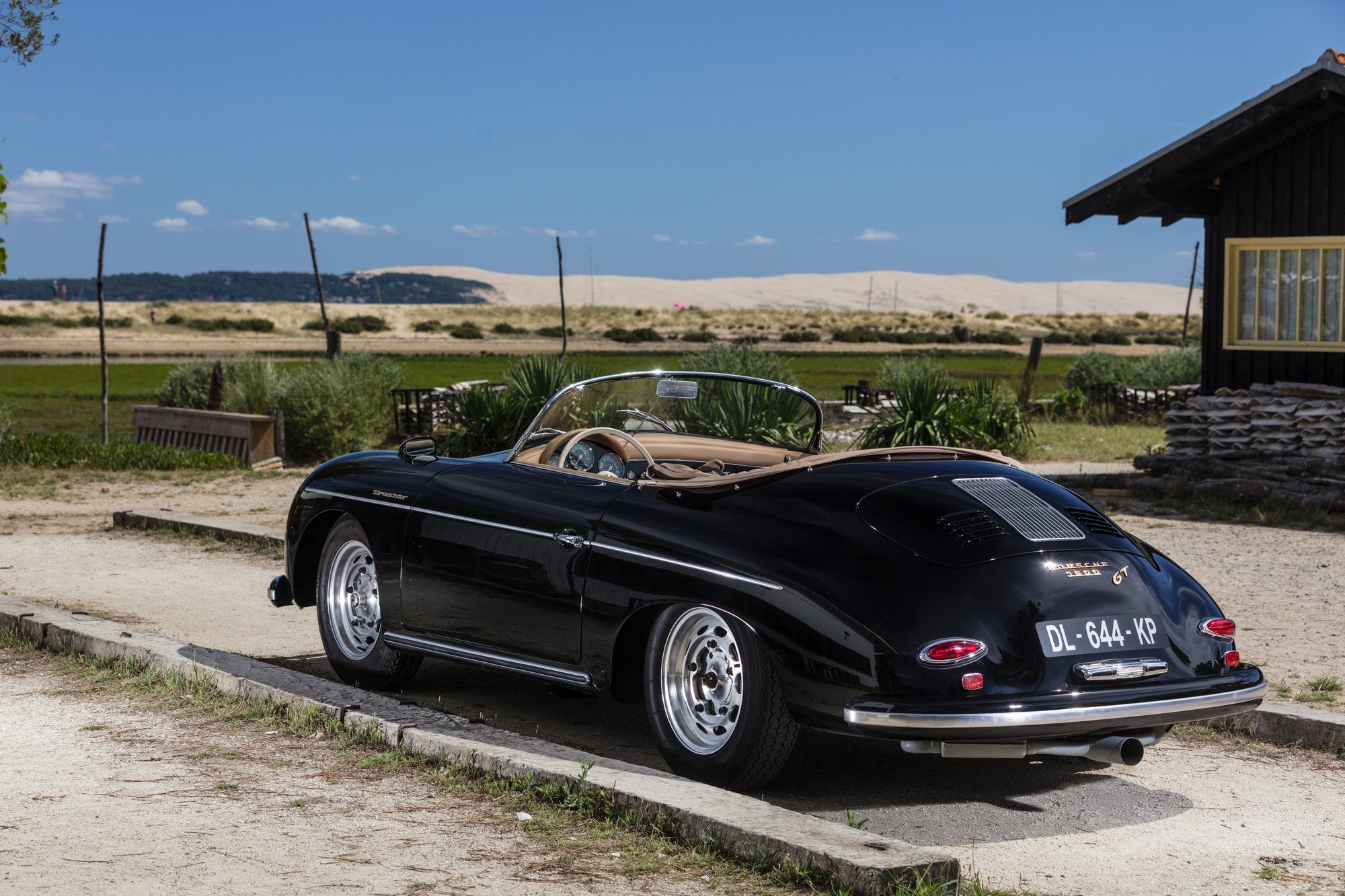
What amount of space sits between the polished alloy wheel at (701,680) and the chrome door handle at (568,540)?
57 cm

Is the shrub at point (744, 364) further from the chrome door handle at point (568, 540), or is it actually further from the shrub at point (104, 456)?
the chrome door handle at point (568, 540)

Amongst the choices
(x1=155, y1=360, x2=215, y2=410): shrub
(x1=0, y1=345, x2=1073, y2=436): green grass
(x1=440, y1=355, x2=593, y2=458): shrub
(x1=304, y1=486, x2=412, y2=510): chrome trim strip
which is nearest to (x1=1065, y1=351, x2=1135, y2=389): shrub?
(x1=0, y1=345, x2=1073, y2=436): green grass

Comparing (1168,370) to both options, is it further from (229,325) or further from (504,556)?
(229,325)

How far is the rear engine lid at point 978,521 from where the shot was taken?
4.98m

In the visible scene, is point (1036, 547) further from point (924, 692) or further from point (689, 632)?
point (689, 632)

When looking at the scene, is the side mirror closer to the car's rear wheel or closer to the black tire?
the black tire

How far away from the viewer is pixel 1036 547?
5039 millimetres

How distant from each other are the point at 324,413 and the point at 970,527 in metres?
17.7

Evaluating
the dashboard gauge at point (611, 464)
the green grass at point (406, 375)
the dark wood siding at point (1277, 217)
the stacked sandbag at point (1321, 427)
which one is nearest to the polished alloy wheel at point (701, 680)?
the dashboard gauge at point (611, 464)

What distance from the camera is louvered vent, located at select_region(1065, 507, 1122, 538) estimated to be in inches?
209

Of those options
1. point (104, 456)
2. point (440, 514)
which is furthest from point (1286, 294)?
point (104, 456)

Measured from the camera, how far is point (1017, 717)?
15.4 ft

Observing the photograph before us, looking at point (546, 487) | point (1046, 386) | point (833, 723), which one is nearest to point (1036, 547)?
point (833, 723)

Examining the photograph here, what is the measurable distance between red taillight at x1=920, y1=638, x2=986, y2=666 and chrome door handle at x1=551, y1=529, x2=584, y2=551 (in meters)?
1.51
